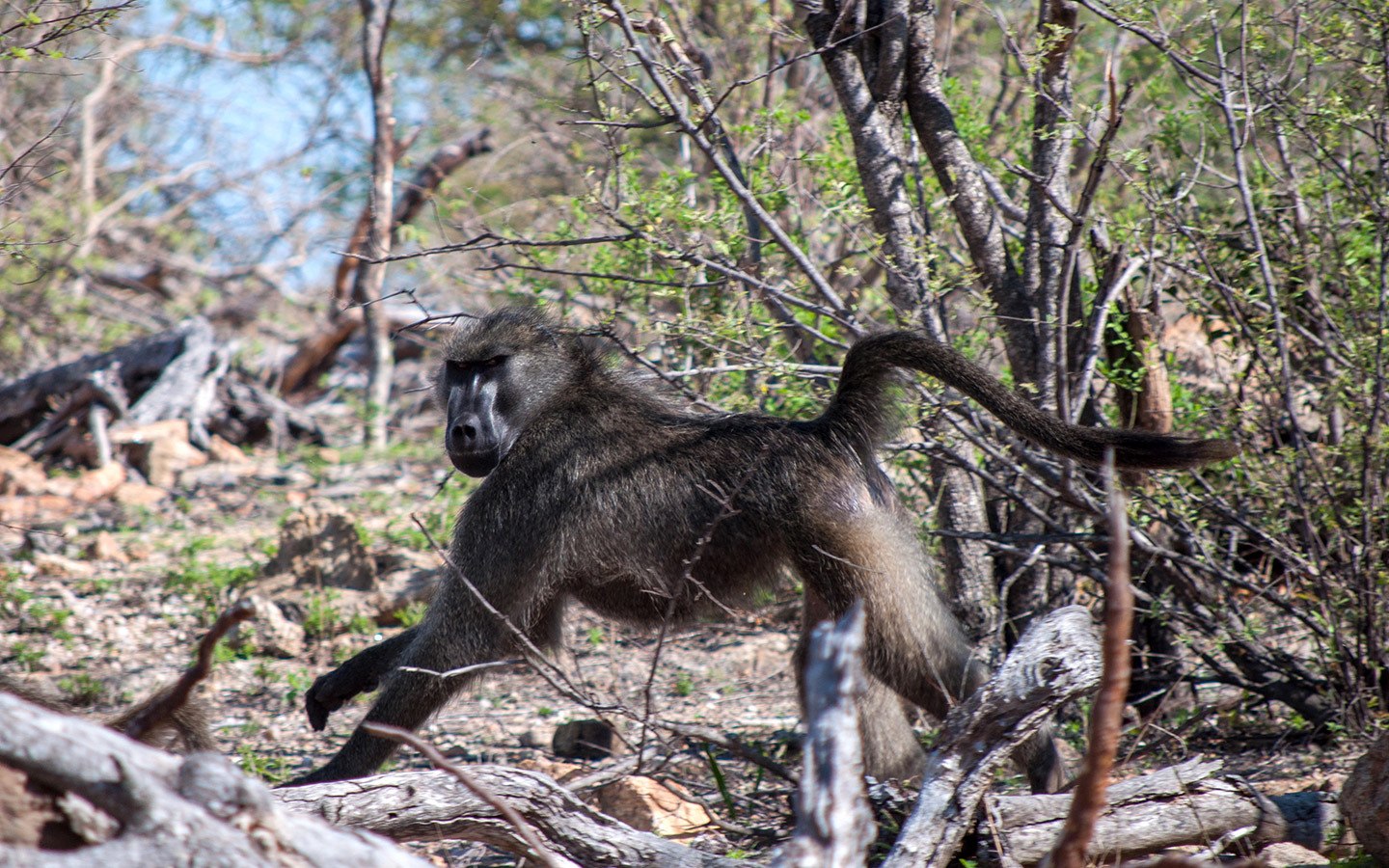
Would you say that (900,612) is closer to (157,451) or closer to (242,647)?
(242,647)

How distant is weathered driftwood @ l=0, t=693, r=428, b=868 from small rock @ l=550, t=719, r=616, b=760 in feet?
7.22

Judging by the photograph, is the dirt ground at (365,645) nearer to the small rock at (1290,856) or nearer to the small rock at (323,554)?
the small rock at (323,554)

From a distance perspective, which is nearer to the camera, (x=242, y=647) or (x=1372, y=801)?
(x=1372, y=801)

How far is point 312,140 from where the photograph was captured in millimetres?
10047

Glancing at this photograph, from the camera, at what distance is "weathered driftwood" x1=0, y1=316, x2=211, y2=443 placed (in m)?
7.17

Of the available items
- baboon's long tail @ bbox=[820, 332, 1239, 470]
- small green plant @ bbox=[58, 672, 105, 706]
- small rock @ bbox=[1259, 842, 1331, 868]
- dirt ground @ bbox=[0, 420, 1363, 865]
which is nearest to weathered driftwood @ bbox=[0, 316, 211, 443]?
dirt ground @ bbox=[0, 420, 1363, 865]

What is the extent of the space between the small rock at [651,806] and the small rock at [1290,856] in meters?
1.27

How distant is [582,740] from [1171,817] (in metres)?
1.83

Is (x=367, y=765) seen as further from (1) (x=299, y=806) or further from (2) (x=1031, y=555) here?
(2) (x=1031, y=555)

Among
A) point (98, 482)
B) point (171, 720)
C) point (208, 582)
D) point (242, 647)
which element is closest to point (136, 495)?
point (98, 482)

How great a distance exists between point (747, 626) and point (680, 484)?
176 cm

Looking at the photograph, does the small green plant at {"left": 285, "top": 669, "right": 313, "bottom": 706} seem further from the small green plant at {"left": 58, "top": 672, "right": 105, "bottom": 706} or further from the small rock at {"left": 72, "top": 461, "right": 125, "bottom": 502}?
the small rock at {"left": 72, "top": 461, "right": 125, "bottom": 502}

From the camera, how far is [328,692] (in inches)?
133

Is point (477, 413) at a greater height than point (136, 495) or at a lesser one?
greater
